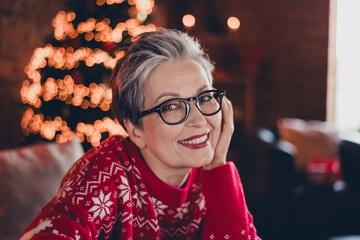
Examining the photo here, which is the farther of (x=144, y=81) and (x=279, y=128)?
(x=279, y=128)

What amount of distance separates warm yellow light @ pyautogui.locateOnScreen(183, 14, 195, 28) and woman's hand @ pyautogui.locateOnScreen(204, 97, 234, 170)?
4168 millimetres

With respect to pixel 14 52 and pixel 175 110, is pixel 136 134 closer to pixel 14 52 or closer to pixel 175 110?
pixel 175 110

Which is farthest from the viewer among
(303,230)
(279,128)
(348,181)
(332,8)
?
(332,8)

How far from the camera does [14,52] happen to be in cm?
359

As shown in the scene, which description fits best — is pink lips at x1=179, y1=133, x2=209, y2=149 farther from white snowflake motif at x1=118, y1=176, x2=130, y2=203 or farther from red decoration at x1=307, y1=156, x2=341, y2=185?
red decoration at x1=307, y1=156, x2=341, y2=185

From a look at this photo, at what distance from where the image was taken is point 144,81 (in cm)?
103

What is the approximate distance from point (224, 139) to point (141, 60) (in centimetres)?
40

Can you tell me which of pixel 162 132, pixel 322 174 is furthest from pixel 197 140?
pixel 322 174

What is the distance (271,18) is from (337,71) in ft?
4.37

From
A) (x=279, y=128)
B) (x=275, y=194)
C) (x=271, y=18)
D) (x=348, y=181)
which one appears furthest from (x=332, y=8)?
(x=275, y=194)

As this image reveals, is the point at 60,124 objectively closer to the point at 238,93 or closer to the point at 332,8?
the point at 238,93

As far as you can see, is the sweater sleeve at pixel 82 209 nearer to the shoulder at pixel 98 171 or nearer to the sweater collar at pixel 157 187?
the shoulder at pixel 98 171

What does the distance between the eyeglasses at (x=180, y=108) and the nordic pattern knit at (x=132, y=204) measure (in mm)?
176

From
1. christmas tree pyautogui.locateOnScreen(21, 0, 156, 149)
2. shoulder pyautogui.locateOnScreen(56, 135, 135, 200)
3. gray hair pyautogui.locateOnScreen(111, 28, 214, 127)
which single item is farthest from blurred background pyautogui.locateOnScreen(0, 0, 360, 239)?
shoulder pyautogui.locateOnScreen(56, 135, 135, 200)
